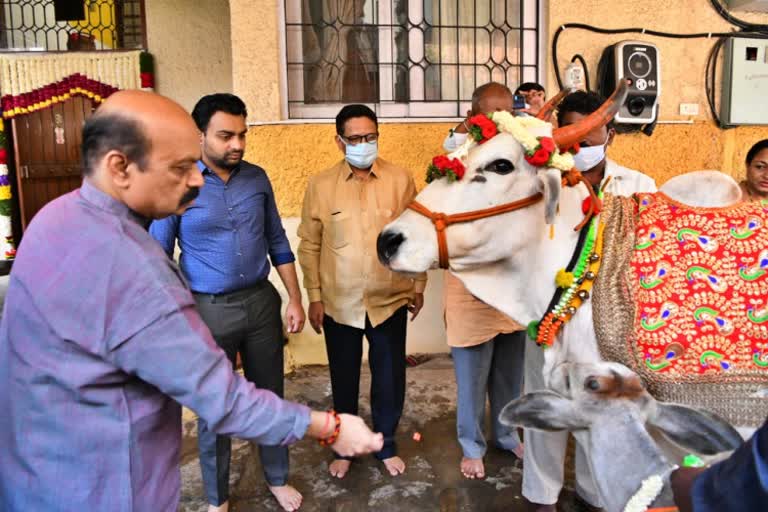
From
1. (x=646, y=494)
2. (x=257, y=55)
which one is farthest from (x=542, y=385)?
(x=257, y=55)

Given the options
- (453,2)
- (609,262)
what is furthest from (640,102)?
(609,262)

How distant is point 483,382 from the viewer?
319 centimetres

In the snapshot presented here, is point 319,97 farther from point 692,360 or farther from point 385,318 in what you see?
point 692,360

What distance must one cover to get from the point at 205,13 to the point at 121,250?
20.7 ft

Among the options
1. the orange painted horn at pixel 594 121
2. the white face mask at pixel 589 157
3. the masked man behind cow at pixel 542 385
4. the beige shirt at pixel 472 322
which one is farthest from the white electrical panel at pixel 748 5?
the orange painted horn at pixel 594 121

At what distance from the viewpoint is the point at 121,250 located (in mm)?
1320

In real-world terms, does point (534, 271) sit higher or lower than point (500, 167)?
lower

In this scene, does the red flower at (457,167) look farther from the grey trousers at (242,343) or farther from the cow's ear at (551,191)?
the grey trousers at (242,343)

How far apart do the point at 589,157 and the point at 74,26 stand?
647cm

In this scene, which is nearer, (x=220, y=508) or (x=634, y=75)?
(x=220, y=508)

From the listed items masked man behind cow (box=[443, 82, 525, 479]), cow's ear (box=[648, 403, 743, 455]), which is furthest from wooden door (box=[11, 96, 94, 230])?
cow's ear (box=[648, 403, 743, 455])

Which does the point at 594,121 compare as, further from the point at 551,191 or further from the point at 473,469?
the point at 473,469

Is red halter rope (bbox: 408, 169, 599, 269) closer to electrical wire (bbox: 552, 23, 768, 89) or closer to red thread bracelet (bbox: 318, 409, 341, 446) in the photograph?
red thread bracelet (bbox: 318, 409, 341, 446)

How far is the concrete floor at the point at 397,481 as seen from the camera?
2998 mm
